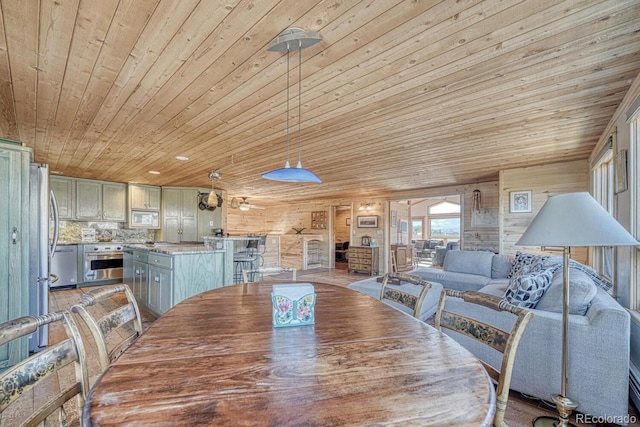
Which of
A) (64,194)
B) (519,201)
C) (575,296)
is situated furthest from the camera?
(64,194)

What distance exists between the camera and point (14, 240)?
2494mm

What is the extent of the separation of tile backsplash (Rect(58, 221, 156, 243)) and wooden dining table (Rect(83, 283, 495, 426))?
7.01 meters

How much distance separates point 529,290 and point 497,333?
60.2 inches

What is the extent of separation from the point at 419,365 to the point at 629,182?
258cm

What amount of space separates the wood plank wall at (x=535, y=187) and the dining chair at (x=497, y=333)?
4.06m

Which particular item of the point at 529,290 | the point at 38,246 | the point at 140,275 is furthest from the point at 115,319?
the point at 140,275

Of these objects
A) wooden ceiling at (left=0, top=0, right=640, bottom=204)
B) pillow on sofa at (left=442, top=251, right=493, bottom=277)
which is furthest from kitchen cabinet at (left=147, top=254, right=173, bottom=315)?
pillow on sofa at (left=442, top=251, right=493, bottom=277)

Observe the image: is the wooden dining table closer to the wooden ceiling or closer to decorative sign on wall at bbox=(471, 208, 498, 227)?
the wooden ceiling

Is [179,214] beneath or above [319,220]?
above

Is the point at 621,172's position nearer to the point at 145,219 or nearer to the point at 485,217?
the point at 485,217

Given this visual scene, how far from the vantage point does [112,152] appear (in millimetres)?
4297

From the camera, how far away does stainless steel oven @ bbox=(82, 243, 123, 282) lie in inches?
242

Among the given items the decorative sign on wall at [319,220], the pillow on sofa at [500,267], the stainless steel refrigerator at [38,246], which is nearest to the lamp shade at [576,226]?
the pillow on sofa at [500,267]

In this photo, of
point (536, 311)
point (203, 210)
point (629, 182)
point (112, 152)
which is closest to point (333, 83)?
point (536, 311)
